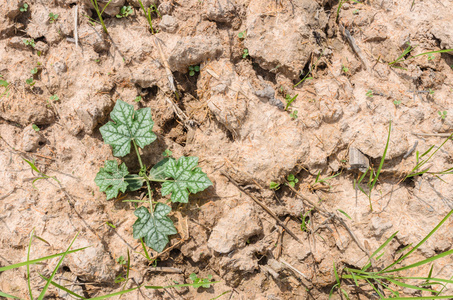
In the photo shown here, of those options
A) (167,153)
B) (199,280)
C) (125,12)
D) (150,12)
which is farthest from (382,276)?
(125,12)

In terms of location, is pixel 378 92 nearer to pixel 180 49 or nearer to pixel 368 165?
pixel 368 165

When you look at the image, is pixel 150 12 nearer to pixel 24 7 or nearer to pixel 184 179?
pixel 24 7

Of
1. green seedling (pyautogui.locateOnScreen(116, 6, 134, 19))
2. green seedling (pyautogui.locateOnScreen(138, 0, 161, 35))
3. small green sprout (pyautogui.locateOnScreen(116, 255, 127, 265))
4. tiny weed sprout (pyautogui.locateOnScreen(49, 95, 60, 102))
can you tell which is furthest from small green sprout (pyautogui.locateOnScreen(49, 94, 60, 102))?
small green sprout (pyautogui.locateOnScreen(116, 255, 127, 265))

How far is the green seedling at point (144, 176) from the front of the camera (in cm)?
268

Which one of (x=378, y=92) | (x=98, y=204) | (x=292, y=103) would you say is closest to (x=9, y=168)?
(x=98, y=204)

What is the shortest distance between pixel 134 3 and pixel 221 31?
98 cm

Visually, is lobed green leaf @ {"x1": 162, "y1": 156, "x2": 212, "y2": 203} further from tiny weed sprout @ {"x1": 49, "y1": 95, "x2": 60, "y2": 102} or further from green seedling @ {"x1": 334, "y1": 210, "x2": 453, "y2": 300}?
green seedling @ {"x1": 334, "y1": 210, "x2": 453, "y2": 300}

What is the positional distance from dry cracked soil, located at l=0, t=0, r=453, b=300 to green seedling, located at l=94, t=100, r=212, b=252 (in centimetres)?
16

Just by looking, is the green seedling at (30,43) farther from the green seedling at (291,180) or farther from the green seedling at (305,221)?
the green seedling at (305,221)

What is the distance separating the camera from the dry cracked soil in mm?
2736

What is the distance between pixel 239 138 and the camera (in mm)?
2928

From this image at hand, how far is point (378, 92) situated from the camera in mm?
3006

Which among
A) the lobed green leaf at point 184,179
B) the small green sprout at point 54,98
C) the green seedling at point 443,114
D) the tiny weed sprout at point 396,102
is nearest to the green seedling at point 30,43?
the small green sprout at point 54,98

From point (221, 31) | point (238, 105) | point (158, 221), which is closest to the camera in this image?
point (158, 221)
